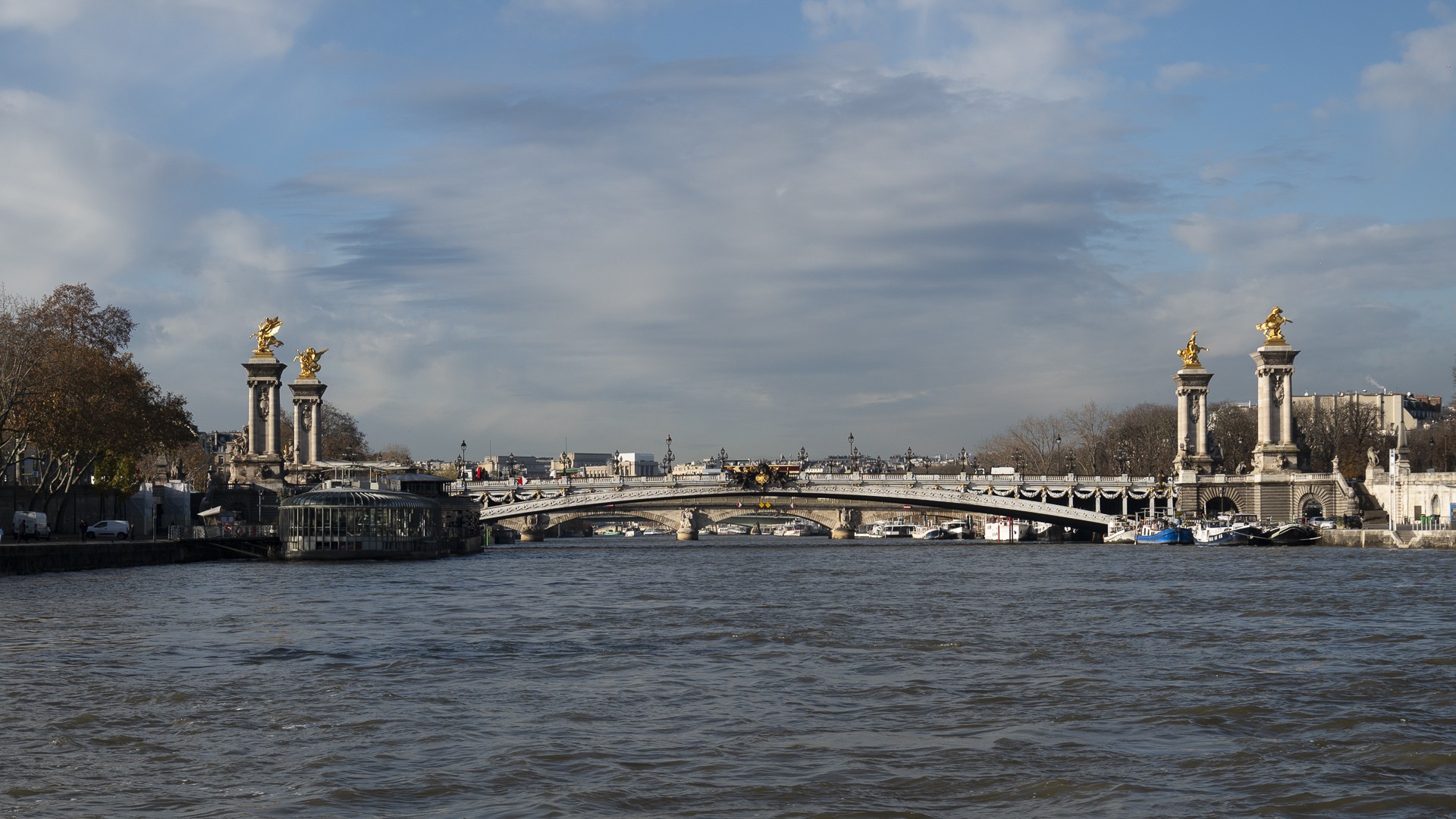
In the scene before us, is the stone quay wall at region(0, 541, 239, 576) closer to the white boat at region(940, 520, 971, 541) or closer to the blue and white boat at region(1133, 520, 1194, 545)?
the blue and white boat at region(1133, 520, 1194, 545)

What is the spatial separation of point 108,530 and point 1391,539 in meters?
55.2

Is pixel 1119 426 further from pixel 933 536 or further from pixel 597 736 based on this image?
pixel 597 736

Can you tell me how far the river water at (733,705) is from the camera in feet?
46.1

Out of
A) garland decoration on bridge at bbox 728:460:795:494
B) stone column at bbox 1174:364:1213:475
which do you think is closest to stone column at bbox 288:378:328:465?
garland decoration on bridge at bbox 728:460:795:494

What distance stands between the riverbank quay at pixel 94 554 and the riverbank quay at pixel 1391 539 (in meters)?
51.0

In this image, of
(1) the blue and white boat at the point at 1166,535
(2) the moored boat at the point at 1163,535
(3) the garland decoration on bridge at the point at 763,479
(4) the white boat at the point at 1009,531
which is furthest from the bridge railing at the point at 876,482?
(4) the white boat at the point at 1009,531

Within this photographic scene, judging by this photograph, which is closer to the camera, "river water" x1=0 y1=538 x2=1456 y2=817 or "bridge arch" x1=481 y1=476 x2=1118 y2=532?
"river water" x1=0 y1=538 x2=1456 y2=817

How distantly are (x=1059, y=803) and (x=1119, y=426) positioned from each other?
116271 millimetres

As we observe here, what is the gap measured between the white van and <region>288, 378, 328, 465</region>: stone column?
135 feet

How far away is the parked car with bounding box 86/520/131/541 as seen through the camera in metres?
62.8

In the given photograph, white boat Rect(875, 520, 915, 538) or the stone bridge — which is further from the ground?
the stone bridge

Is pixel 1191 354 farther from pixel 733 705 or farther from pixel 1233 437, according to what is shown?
pixel 733 705

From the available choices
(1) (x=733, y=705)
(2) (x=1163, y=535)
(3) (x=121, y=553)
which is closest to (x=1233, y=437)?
(2) (x=1163, y=535)

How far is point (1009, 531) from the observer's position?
10725 cm
